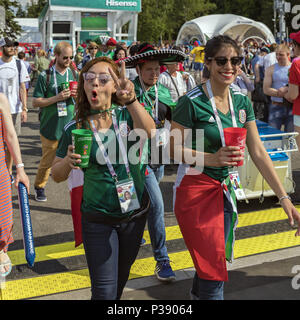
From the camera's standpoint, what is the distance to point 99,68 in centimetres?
303

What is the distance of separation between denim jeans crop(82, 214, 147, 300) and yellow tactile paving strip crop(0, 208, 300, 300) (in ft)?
4.42

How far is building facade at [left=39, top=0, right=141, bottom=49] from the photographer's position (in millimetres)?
34531

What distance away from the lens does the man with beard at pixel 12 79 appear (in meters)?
7.56

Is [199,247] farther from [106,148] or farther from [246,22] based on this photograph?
[246,22]

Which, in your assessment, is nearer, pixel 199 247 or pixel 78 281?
pixel 199 247

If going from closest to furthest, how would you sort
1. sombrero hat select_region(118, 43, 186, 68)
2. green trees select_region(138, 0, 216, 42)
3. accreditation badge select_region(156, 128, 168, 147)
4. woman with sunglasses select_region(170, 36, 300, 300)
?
woman with sunglasses select_region(170, 36, 300, 300) → accreditation badge select_region(156, 128, 168, 147) → sombrero hat select_region(118, 43, 186, 68) → green trees select_region(138, 0, 216, 42)

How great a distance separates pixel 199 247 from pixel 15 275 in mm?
2080

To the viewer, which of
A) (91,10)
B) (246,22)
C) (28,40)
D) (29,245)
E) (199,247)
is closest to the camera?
(199,247)

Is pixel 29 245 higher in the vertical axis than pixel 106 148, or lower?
lower

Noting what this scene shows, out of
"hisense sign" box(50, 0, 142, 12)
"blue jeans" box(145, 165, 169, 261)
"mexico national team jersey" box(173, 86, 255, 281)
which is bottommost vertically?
"blue jeans" box(145, 165, 169, 261)

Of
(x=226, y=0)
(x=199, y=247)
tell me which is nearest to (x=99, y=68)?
(x=199, y=247)

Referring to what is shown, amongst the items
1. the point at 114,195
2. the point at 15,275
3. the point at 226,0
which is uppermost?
the point at 226,0

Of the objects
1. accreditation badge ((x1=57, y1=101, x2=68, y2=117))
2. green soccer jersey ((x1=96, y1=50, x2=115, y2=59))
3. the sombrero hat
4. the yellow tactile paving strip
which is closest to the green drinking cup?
the sombrero hat

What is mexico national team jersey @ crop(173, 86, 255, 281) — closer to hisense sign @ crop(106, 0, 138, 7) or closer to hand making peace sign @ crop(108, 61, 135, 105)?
hand making peace sign @ crop(108, 61, 135, 105)
